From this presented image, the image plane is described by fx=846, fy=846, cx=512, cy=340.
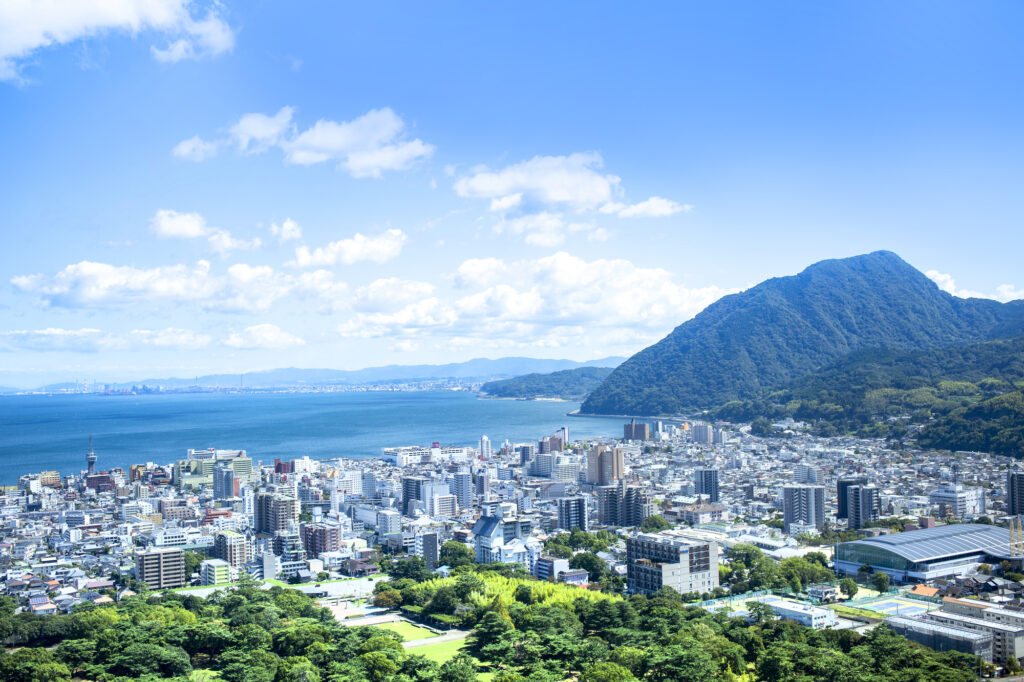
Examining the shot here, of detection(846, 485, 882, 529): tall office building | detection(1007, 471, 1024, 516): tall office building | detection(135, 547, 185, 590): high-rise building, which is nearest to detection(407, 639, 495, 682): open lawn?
detection(135, 547, 185, 590): high-rise building

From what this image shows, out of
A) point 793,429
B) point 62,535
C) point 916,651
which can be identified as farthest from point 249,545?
point 793,429

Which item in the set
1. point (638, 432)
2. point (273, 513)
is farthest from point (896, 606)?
point (638, 432)

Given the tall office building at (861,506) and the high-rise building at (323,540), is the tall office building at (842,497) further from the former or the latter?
the high-rise building at (323,540)

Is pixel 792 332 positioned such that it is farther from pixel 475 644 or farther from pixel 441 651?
pixel 441 651

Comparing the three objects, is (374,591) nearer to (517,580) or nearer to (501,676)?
(517,580)

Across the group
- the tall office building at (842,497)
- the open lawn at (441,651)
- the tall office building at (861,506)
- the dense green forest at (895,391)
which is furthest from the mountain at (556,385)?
the open lawn at (441,651)

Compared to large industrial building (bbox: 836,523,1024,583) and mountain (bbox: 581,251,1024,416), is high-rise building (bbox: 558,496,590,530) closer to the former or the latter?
large industrial building (bbox: 836,523,1024,583)
